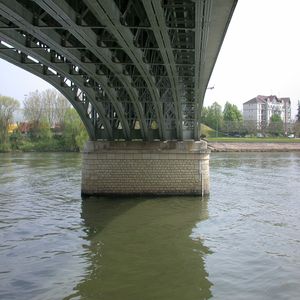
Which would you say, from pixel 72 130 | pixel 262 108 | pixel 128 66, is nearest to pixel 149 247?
pixel 128 66

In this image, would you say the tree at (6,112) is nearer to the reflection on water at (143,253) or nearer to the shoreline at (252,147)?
the shoreline at (252,147)

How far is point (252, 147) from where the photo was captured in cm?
7881

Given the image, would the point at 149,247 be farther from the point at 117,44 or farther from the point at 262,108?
the point at 262,108

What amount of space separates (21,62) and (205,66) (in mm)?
6424

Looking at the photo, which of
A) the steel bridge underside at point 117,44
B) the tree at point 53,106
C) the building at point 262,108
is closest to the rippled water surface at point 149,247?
the steel bridge underside at point 117,44

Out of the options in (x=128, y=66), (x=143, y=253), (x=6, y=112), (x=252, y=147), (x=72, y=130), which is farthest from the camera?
(x=252, y=147)

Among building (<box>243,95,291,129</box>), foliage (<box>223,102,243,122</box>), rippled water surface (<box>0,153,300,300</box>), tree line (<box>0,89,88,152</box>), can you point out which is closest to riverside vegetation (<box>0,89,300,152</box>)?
tree line (<box>0,89,88,152</box>)

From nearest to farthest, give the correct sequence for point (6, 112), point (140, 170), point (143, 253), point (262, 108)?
1. point (143, 253)
2. point (140, 170)
3. point (6, 112)
4. point (262, 108)

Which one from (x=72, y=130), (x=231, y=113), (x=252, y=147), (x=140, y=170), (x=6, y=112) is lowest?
(x=252, y=147)

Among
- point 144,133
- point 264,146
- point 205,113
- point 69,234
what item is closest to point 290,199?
point 144,133

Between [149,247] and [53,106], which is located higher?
[53,106]

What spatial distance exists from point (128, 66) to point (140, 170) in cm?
607

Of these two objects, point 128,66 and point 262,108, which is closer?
point 128,66

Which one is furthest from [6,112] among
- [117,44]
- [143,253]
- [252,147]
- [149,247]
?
[143,253]
